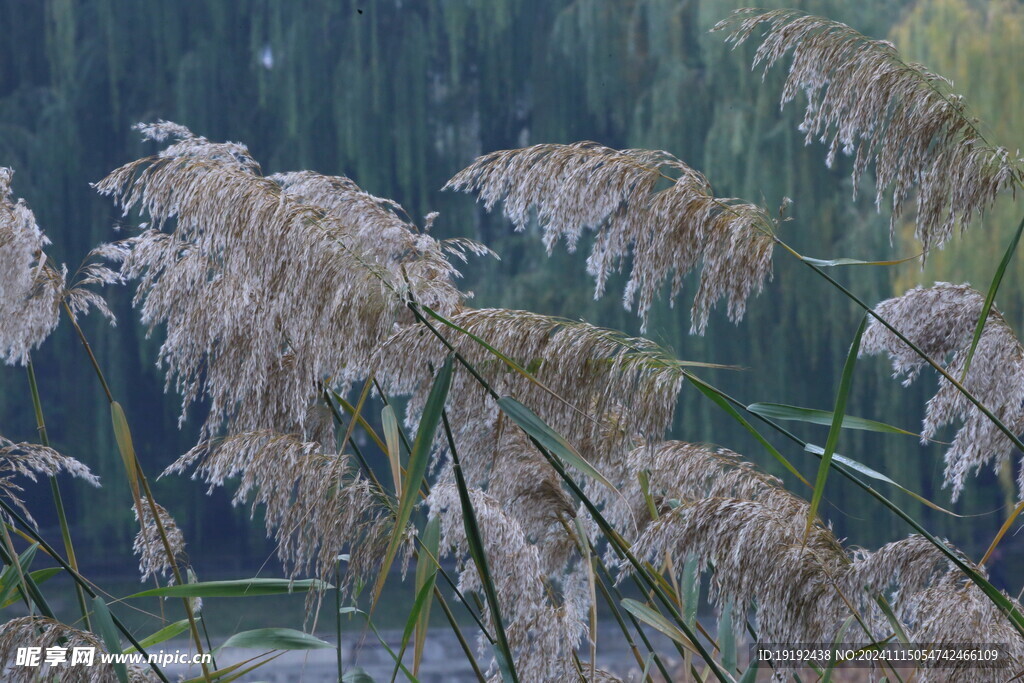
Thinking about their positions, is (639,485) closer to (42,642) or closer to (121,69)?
(42,642)

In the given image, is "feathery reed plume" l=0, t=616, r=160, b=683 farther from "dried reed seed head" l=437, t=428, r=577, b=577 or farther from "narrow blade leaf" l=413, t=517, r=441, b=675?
"dried reed seed head" l=437, t=428, r=577, b=577

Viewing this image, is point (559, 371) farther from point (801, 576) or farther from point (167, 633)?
point (167, 633)

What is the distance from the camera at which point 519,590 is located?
3.36ft

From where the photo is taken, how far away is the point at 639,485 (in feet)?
4.26

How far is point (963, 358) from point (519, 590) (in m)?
0.70

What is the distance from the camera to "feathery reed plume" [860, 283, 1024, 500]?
111 cm

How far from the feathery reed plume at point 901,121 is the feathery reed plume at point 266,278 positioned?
0.50 metres

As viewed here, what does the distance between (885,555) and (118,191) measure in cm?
99

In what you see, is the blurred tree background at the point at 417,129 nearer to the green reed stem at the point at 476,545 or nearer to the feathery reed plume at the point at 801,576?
the feathery reed plume at the point at 801,576

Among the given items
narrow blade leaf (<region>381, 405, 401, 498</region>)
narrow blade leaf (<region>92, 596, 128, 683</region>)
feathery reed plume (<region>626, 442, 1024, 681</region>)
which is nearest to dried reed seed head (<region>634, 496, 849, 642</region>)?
feathery reed plume (<region>626, 442, 1024, 681</region>)

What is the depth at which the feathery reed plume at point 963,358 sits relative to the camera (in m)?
1.11

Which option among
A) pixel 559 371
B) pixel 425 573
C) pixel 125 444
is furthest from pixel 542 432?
pixel 125 444

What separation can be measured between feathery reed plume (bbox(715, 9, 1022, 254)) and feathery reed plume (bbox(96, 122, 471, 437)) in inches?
19.7

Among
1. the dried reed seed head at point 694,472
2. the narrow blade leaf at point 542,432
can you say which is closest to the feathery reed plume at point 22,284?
the narrow blade leaf at point 542,432
